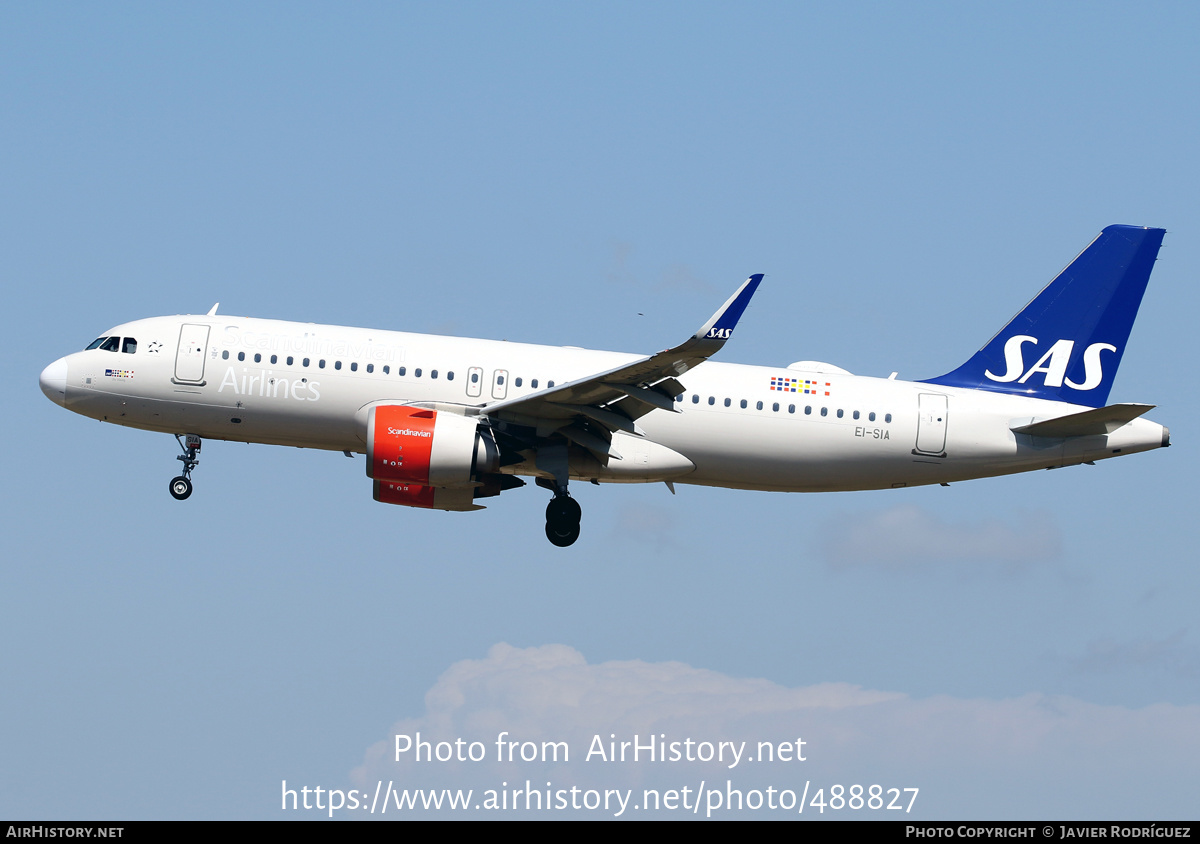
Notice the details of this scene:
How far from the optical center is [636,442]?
30500 mm

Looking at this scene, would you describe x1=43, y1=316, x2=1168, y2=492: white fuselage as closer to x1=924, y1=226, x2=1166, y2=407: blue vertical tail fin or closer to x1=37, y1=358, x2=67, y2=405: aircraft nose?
x1=37, y1=358, x2=67, y2=405: aircraft nose

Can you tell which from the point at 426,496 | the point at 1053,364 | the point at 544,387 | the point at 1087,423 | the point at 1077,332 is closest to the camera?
the point at 544,387

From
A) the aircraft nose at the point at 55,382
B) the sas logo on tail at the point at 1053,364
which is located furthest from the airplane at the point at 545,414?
the sas logo on tail at the point at 1053,364

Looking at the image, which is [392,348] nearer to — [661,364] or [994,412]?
[661,364]

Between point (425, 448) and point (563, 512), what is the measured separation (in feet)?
12.7

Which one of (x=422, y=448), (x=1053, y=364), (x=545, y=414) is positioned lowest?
(x=422, y=448)

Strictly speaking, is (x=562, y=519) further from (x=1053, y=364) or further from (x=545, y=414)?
(x=1053, y=364)

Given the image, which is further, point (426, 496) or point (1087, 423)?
point (426, 496)

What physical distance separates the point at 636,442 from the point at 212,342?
9.98 m

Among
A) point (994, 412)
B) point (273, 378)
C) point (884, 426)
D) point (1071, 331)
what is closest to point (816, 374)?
point (884, 426)

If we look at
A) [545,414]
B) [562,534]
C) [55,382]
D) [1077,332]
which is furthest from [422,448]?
[1077,332]

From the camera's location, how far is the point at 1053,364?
33.4 m

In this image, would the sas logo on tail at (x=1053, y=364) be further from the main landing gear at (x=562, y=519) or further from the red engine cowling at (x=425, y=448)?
the red engine cowling at (x=425, y=448)

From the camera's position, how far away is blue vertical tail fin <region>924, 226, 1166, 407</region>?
33219 mm
